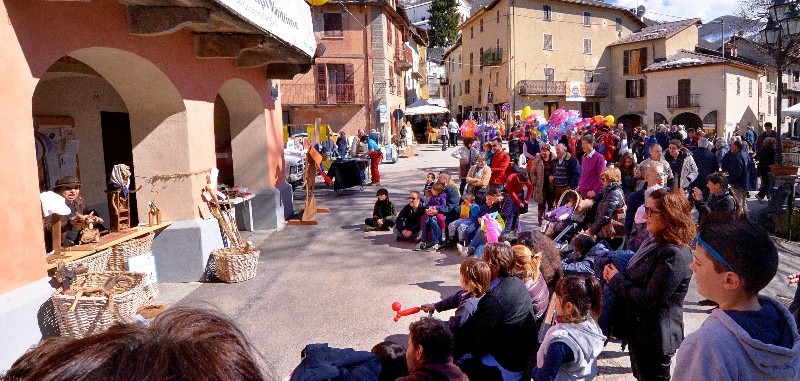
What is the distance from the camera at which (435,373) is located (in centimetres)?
294

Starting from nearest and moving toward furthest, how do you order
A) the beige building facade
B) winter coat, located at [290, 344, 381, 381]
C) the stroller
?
1. winter coat, located at [290, 344, 381, 381]
2. the stroller
3. the beige building facade

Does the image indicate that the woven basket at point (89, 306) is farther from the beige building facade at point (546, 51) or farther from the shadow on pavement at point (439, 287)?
the beige building facade at point (546, 51)

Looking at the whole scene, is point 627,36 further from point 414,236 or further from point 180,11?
point 180,11

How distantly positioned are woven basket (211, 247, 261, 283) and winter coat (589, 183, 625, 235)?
13.9 ft

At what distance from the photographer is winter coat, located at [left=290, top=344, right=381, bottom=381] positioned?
8.80 ft

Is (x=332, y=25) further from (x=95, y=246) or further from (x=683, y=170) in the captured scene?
(x=95, y=246)

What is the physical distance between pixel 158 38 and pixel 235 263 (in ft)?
9.38

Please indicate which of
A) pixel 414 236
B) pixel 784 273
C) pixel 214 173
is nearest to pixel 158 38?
pixel 214 173

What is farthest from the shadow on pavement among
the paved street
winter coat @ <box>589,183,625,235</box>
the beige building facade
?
the beige building facade

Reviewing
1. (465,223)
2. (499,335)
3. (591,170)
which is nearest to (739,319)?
(499,335)

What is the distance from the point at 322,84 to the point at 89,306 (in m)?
27.4

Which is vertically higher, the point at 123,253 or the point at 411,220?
the point at 123,253

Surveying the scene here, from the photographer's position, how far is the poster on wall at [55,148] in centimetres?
786

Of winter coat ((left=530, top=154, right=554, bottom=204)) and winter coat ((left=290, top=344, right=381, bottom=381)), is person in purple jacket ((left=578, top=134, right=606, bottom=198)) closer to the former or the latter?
winter coat ((left=530, top=154, right=554, bottom=204))
